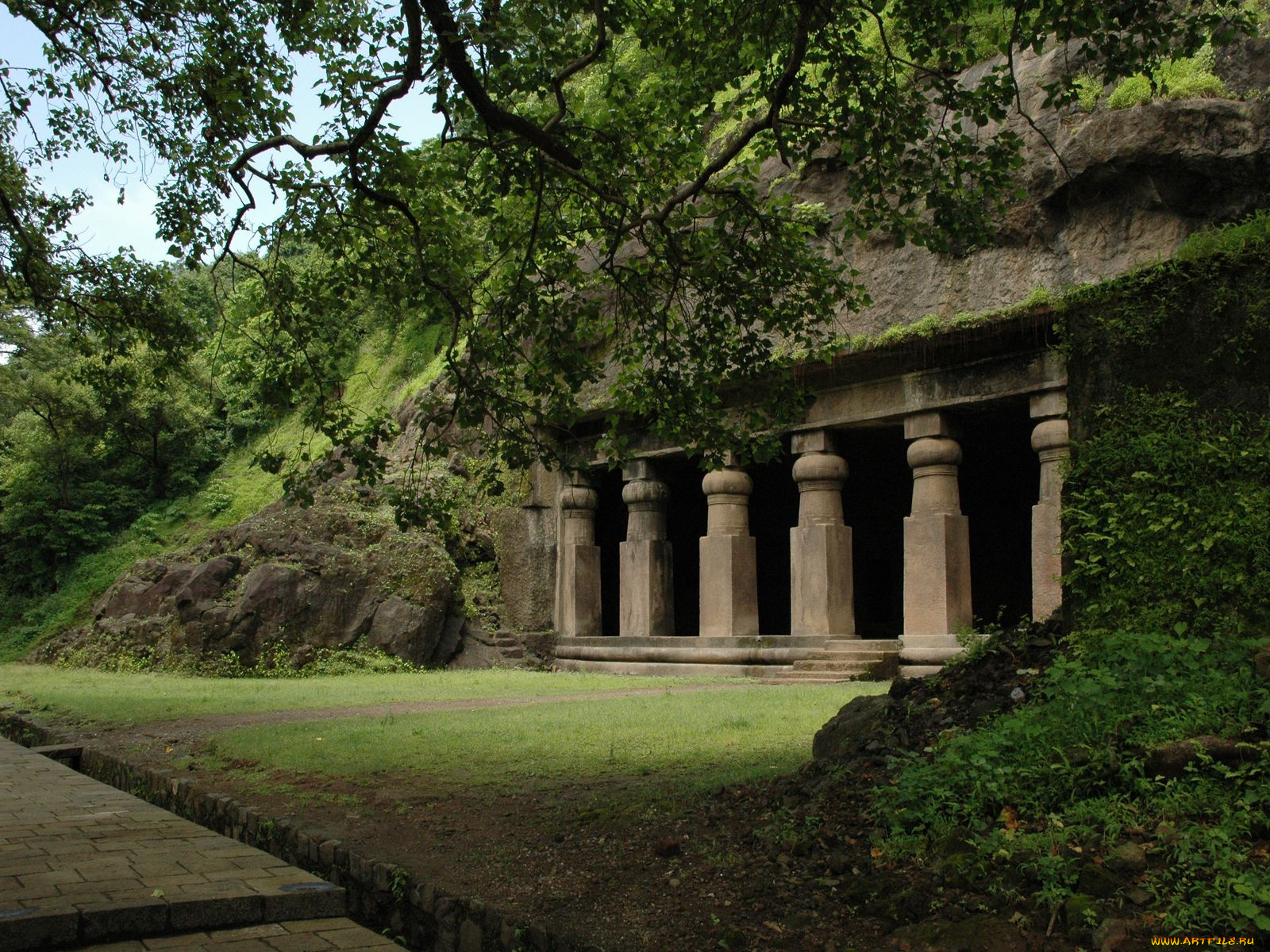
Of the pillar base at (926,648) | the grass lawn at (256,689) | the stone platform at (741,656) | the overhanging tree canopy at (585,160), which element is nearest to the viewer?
the overhanging tree canopy at (585,160)

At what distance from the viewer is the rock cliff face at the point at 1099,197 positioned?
13.3m

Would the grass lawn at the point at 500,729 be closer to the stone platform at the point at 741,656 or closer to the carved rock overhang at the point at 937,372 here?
the stone platform at the point at 741,656

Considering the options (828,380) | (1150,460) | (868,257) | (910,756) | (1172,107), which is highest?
(1172,107)

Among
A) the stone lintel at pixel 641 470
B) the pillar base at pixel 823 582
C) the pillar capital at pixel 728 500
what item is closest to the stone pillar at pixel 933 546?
the pillar base at pixel 823 582

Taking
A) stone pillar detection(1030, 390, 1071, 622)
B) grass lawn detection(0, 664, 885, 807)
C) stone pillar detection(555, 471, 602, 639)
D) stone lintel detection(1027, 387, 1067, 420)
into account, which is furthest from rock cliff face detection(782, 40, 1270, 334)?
stone pillar detection(555, 471, 602, 639)

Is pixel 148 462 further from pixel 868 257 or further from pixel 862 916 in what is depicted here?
pixel 862 916

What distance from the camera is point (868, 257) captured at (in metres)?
16.0

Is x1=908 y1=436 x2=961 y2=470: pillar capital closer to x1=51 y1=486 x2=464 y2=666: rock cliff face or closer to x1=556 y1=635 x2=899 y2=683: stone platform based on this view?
x1=556 y1=635 x2=899 y2=683: stone platform

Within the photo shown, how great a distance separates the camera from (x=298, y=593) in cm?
1939

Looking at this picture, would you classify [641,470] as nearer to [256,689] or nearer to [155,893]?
[256,689]

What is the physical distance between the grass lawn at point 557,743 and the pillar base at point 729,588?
5.17m

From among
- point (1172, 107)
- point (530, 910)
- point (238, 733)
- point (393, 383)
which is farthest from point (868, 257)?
point (393, 383)

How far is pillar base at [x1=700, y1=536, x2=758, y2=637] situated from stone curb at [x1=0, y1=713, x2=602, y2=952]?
10.9m

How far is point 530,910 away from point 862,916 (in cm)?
144
